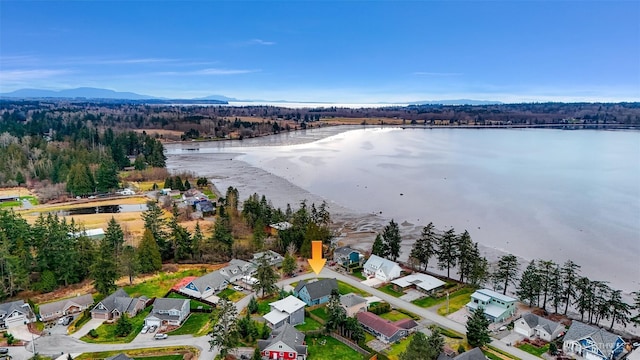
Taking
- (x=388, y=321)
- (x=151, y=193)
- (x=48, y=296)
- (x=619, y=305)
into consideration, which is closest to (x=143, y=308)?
(x=48, y=296)

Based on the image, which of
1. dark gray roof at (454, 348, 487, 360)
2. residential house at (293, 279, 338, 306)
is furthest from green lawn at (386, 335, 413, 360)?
residential house at (293, 279, 338, 306)

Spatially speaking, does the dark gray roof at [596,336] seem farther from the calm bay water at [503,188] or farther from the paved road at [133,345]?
the calm bay water at [503,188]

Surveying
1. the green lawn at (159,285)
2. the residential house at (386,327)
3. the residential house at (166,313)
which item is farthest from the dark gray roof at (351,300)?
the green lawn at (159,285)

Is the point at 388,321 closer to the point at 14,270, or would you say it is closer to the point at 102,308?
the point at 102,308

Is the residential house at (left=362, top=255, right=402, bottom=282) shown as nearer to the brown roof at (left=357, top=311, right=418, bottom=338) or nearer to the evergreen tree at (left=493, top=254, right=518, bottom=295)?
the brown roof at (left=357, top=311, right=418, bottom=338)

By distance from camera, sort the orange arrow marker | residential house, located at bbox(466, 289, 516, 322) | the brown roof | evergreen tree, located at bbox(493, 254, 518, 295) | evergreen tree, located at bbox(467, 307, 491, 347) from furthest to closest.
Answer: the orange arrow marker → evergreen tree, located at bbox(493, 254, 518, 295) → residential house, located at bbox(466, 289, 516, 322) → the brown roof → evergreen tree, located at bbox(467, 307, 491, 347)

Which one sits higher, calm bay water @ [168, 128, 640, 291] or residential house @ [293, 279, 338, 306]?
calm bay water @ [168, 128, 640, 291]

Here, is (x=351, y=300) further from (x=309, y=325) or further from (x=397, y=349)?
(x=397, y=349)
